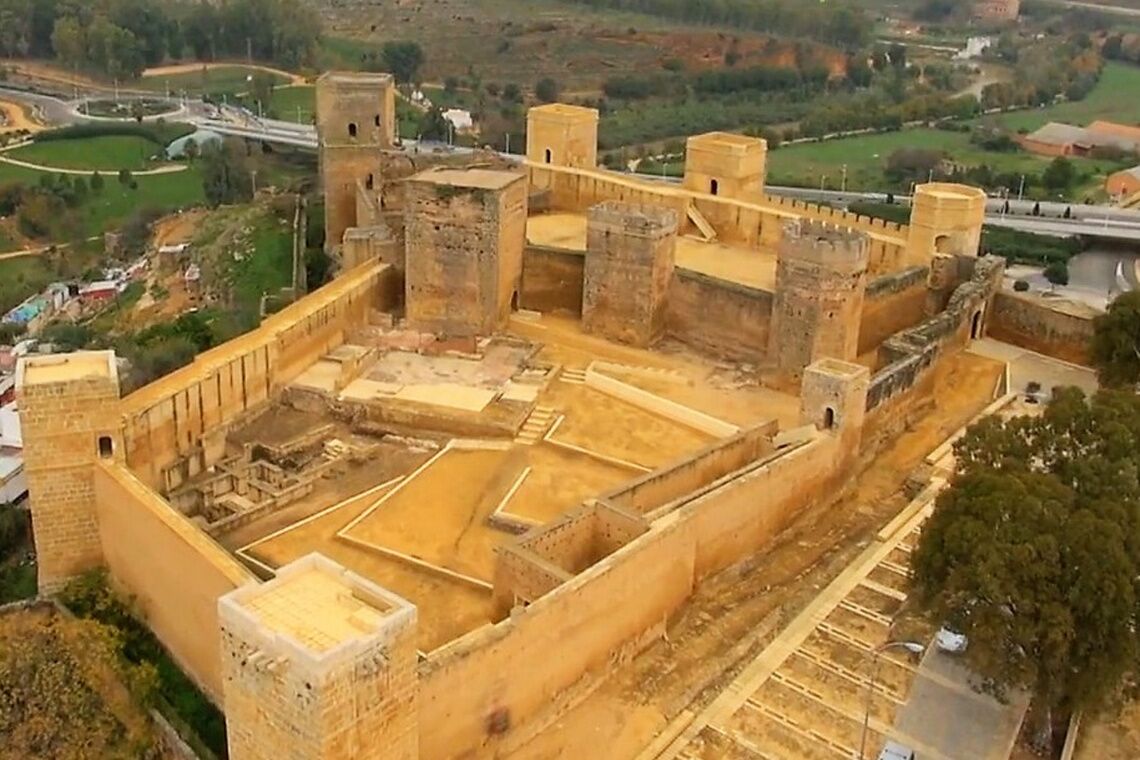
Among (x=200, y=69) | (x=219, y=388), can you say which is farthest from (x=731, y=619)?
(x=200, y=69)

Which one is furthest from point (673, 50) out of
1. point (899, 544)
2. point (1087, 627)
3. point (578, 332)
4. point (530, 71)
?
point (1087, 627)

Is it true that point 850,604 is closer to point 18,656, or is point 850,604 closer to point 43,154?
point 18,656

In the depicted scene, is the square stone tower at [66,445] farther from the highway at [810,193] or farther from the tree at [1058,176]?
the tree at [1058,176]

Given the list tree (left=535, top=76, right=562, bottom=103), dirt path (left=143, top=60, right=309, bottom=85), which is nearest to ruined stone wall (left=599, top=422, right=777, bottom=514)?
tree (left=535, top=76, right=562, bottom=103)

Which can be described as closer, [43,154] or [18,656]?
[18,656]

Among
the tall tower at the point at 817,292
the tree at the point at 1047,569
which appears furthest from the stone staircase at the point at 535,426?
the tree at the point at 1047,569

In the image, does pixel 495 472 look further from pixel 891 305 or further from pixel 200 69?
pixel 200 69
